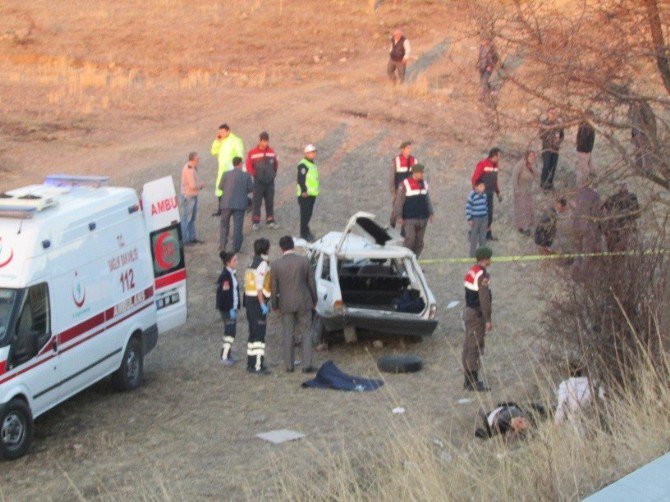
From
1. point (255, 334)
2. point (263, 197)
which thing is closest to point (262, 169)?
point (263, 197)

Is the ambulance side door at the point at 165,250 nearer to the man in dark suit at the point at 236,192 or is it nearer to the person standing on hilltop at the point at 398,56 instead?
the man in dark suit at the point at 236,192

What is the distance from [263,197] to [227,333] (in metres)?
6.32

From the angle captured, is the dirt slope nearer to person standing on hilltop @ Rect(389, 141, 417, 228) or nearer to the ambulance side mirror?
the ambulance side mirror

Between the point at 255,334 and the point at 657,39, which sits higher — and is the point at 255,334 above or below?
below

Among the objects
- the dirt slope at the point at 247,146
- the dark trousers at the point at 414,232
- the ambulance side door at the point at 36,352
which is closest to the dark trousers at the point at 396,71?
the dirt slope at the point at 247,146

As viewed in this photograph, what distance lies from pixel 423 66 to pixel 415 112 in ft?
21.2

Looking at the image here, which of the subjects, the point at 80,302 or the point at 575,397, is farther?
the point at 80,302

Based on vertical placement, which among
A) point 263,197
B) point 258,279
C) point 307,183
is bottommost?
point 263,197

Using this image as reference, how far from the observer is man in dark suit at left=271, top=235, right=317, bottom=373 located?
47.1 feet

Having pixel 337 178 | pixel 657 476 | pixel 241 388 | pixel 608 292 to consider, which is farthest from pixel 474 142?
pixel 657 476

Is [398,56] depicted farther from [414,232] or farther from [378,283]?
[378,283]

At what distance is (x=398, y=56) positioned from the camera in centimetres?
3145

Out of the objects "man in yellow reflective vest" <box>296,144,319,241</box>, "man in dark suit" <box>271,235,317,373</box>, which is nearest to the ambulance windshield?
"man in dark suit" <box>271,235,317,373</box>

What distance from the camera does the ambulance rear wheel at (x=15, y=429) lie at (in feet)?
37.2
